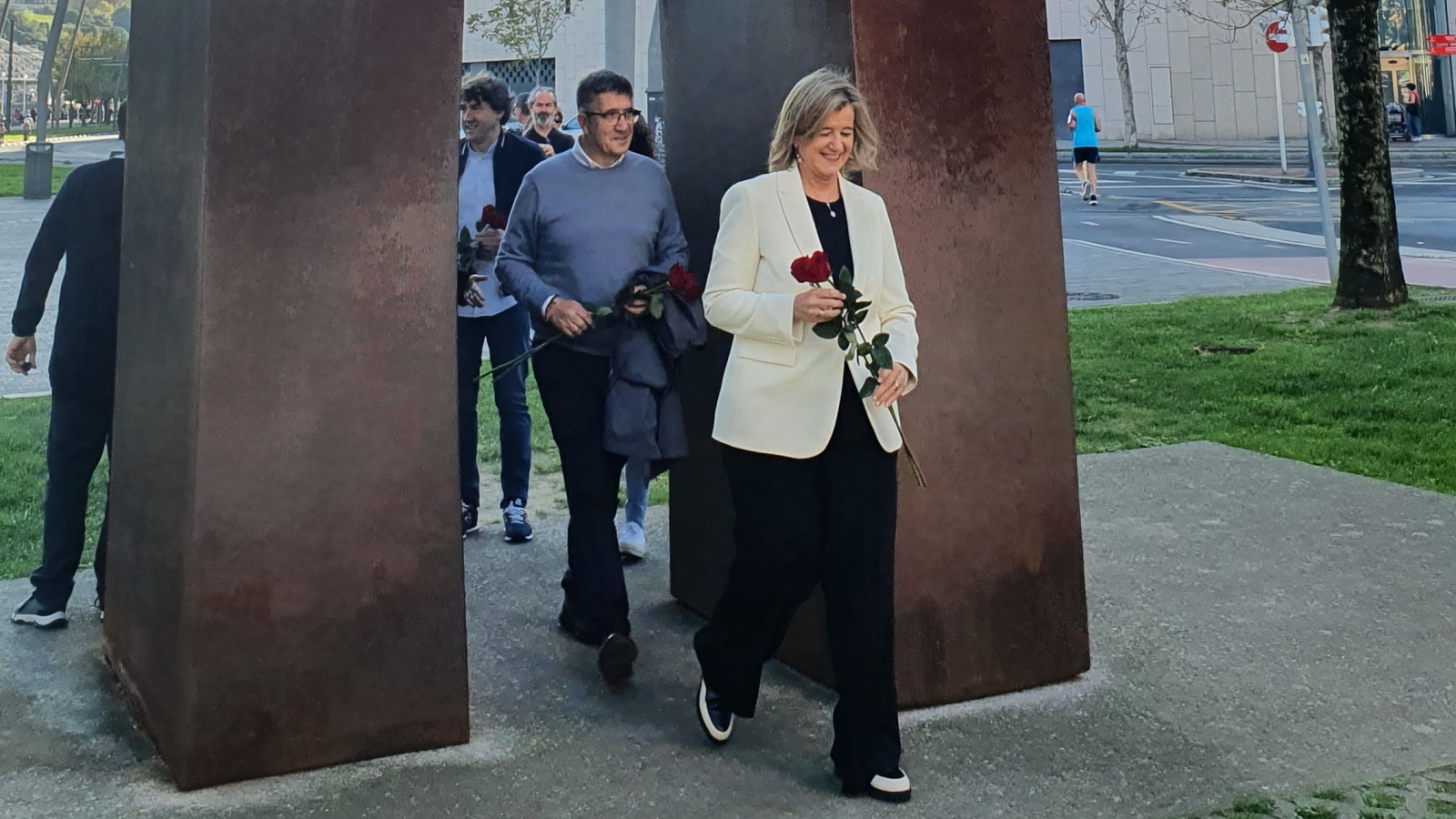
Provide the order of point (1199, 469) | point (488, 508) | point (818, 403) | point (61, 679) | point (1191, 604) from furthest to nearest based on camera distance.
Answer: point (1199, 469) → point (488, 508) → point (1191, 604) → point (61, 679) → point (818, 403)

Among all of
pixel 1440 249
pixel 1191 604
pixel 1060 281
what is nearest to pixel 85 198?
pixel 1060 281

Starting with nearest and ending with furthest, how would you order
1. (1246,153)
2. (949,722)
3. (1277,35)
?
(949,722)
(1277,35)
(1246,153)

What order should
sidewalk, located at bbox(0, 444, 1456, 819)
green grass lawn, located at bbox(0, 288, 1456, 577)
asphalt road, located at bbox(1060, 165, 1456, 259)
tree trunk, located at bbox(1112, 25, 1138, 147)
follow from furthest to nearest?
1. tree trunk, located at bbox(1112, 25, 1138, 147)
2. asphalt road, located at bbox(1060, 165, 1456, 259)
3. green grass lawn, located at bbox(0, 288, 1456, 577)
4. sidewalk, located at bbox(0, 444, 1456, 819)

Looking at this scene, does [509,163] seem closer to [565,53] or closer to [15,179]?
[15,179]

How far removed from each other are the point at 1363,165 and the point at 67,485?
36.5 ft

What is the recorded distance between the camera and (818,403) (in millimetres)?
4031

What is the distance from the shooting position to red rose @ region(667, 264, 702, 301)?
4836 mm

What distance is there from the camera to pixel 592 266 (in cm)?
512

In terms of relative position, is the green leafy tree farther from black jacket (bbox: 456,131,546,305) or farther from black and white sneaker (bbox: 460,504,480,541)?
black and white sneaker (bbox: 460,504,480,541)

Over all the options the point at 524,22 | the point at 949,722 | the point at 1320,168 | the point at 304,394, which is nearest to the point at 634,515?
the point at 949,722

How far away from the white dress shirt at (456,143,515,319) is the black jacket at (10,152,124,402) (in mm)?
1547

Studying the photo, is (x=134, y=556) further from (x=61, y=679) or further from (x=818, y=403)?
(x=818, y=403)

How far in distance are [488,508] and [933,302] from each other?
3477 millimetres

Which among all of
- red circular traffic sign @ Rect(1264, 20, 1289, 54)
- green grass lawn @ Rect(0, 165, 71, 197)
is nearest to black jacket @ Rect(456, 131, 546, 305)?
red circular traffic sign @ Rect(1264, 20, 1289, 54)
